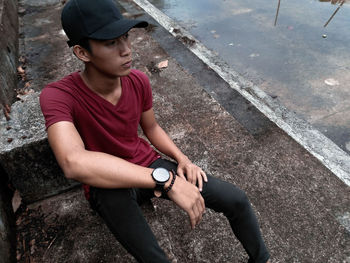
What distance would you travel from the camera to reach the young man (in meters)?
1.62

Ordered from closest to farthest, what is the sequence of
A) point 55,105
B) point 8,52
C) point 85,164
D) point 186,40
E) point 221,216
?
1. point 85,164
2. point 55,105
3. point 221,216
4. point 8,52
5. point 186,40

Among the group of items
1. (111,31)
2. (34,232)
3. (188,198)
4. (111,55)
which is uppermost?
(111,31)

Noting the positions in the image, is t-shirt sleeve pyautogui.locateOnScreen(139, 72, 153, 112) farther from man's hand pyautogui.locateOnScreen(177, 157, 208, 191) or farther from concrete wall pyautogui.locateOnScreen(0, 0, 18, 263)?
Answer: concrete wall pyautogui.locateOnScreen(0, 0, 18, 263)

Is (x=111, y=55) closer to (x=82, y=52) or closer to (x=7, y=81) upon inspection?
(x=82, y=52)

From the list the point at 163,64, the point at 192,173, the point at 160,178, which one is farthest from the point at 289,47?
the point at 160,178

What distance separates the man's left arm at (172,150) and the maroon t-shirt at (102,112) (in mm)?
137

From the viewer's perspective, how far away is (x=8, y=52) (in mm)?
4461

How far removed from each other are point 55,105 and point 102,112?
1.00 feet

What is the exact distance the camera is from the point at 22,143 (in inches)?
85.1

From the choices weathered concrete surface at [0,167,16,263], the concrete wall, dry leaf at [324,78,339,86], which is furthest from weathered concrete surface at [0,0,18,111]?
dry leaf at [324,78,339,86]

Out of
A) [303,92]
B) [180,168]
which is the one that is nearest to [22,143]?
[180,168]

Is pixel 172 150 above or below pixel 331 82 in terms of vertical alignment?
above

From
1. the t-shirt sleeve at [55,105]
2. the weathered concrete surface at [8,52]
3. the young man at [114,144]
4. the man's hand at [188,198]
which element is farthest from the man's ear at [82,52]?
the weathered concrete surface at [8,52]

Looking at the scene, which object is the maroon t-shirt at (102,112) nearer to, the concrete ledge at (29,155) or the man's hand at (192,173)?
the man's hand at (192,173)
